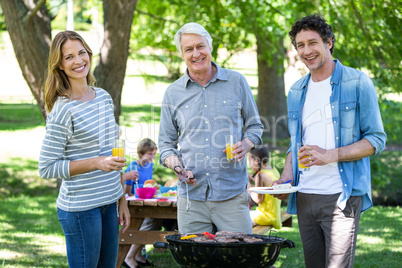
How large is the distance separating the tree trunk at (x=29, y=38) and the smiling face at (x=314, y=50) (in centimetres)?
491

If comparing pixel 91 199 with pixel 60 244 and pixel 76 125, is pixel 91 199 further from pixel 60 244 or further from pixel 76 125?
pixel 60 244

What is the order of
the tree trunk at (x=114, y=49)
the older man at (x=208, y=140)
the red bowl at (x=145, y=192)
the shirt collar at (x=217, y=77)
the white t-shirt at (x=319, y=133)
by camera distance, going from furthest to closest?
the tree trunk at (x=114, y=49) < the red bowl at (x=145, y=192) < the shirt collar at (x=217, y=77) < the older man at (x=208, y=140) < the white t-shirt at (x=319, y=133)

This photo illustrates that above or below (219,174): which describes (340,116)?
above

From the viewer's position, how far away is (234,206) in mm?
3719

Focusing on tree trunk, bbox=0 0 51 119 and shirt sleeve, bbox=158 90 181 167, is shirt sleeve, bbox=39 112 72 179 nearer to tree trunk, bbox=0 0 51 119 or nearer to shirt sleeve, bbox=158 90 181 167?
shirt sleeve, bbox=158 90 181 167

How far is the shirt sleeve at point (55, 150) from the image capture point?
3.10m

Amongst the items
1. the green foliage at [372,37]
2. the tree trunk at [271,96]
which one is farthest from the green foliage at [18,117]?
the green foliage at [372,37]

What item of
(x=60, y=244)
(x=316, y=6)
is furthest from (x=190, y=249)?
(x=316, y=6)

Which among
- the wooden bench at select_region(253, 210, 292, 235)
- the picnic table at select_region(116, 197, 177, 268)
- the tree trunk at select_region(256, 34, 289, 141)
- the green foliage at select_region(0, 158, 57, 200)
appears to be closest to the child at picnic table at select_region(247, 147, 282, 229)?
the wooden bench at select_region(253, 210, 292, 235)

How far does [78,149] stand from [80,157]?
0.05m

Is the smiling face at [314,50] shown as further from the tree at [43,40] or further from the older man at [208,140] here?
the tree at [43,40]

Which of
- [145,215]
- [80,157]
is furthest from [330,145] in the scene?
[145,215]

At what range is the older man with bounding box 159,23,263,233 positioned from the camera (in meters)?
3.71

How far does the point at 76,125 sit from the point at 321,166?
163 cm
